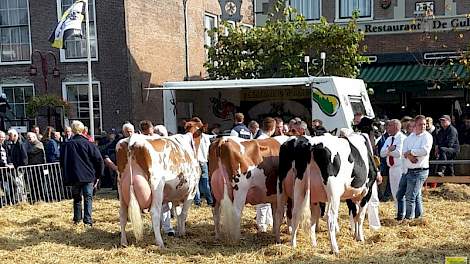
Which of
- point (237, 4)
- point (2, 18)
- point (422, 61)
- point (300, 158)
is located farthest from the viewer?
point (237, 4)

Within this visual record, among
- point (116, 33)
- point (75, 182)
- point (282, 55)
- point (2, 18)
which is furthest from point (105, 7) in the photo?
point (75, 182)

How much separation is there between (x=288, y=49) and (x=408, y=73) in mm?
4710

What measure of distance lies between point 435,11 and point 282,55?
612 centimetres

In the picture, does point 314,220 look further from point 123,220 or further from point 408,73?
point 408,73

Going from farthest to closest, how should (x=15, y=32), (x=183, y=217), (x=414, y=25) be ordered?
(x=15, y=32)
(x=414, y=25)
(x=183, y=217)

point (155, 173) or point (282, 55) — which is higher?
point (282, 55)

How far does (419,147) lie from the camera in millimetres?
8859

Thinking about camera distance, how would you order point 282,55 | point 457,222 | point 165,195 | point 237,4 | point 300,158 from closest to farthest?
1. point 300,158
2. point 165,195
3. point 457,222
4. point 282,55
5. point 237,4

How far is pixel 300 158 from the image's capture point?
7441 millimetres

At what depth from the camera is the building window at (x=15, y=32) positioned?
2178 cm

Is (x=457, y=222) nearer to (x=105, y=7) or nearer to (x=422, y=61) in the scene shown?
(x=422, y=61)

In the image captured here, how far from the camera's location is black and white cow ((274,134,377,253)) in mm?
7332

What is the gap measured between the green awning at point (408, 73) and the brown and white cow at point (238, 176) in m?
12.3

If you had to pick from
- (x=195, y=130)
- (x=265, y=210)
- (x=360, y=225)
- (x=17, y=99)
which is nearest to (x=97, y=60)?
(x=17, y=99)
